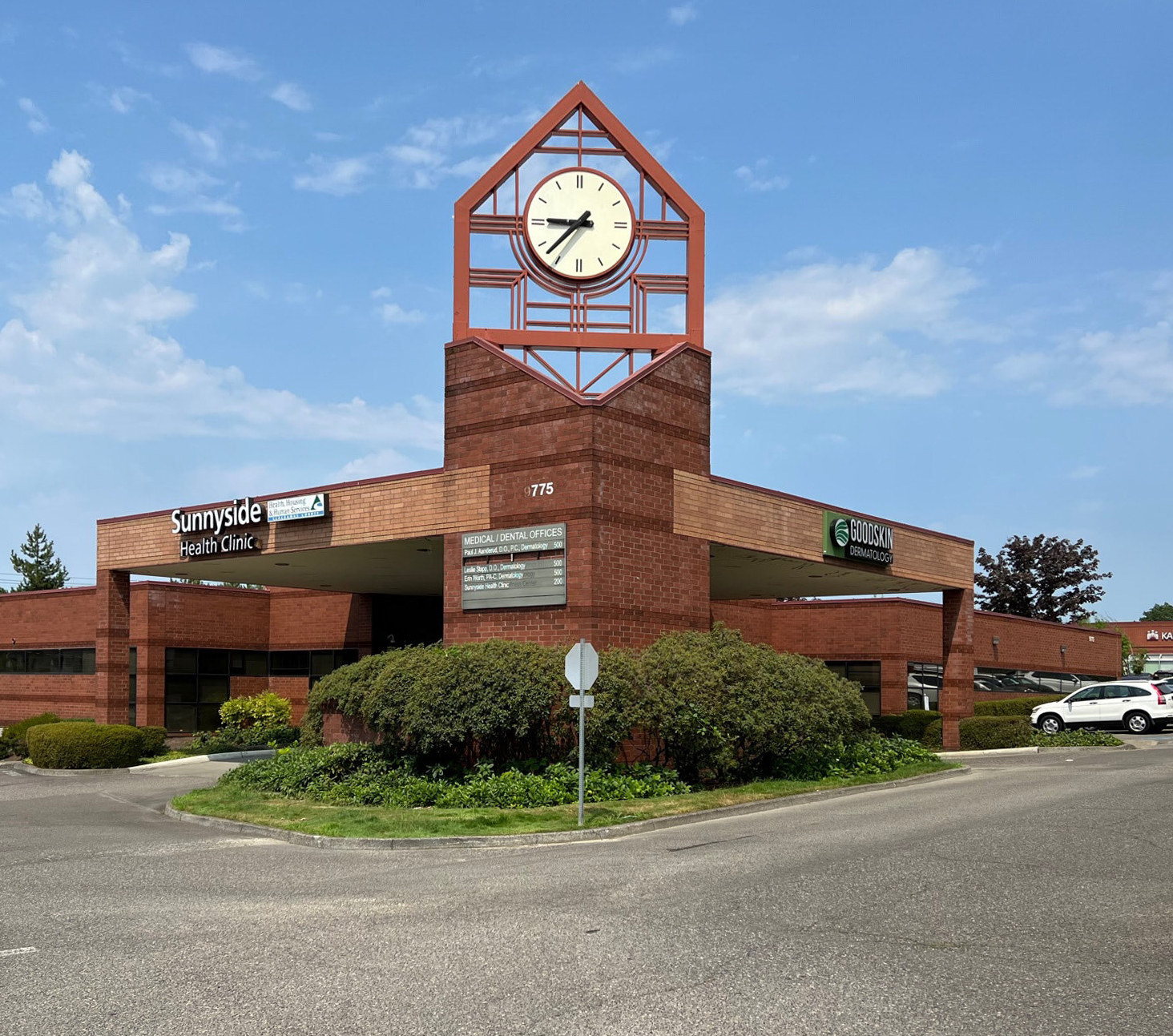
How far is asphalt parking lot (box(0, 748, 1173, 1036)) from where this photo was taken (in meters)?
7.13

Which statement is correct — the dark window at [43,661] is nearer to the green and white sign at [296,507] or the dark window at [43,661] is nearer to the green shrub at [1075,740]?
the green and white sign at [296,507]

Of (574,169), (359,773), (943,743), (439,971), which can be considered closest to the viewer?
(439,971)

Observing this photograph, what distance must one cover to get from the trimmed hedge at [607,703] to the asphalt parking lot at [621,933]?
370cm

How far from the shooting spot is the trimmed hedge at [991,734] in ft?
108

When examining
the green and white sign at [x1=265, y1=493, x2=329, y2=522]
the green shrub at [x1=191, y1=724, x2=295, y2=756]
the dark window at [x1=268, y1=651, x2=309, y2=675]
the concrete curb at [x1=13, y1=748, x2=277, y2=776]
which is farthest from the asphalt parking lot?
the dark window at [x1=268, y1=651, x2=309, y2=675]

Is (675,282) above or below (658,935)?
above

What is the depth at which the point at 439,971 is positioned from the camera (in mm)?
8117

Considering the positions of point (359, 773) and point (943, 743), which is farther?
point (943, 743)

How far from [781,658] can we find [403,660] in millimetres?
6997

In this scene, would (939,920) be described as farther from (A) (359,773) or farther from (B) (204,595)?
(B) (204,595)

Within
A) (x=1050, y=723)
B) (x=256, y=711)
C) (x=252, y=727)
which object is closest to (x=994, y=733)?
(x=1050, y=723)

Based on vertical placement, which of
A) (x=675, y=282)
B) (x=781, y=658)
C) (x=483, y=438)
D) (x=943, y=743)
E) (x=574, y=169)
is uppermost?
(x=574, y=169)

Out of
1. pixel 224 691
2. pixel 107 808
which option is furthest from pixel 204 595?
pixel 107 808

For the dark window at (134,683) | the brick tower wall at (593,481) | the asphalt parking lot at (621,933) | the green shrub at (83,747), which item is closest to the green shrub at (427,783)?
the brick tower wall at (593,481)
